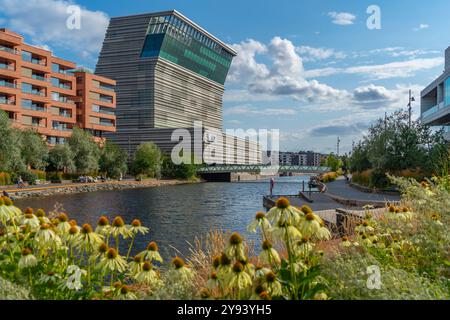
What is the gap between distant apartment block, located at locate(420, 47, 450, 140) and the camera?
51031 mm

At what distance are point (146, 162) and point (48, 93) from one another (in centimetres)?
2320

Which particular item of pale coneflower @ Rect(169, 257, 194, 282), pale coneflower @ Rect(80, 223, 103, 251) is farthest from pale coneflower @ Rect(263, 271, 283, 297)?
pale coneflower @ Rect(80, 223, 103, 251)

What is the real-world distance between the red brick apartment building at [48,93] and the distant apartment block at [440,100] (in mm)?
55135

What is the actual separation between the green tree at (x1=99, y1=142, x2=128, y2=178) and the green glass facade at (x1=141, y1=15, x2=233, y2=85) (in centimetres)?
6626

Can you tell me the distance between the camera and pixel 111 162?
72.9m

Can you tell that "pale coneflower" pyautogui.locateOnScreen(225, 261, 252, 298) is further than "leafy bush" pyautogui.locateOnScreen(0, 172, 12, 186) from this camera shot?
No

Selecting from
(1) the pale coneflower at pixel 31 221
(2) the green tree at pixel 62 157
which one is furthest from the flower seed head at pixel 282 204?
(2) the green tree at pixel 62 157

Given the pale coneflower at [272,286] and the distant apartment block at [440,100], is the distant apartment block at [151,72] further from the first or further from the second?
the pale coneflower at [272,286]

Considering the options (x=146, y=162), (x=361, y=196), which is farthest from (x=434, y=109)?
(x=146, y=162)

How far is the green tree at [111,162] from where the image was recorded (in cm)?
7250

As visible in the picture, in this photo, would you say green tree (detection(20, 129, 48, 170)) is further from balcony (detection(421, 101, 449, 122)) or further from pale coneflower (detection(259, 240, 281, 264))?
pale coneflower (detection(259, 240, 281, 264))

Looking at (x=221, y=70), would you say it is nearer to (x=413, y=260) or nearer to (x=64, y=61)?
(x=64, y=61)

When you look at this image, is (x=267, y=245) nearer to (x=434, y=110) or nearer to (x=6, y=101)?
(x=434, y=110)

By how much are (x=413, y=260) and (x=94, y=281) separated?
197 inches
